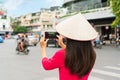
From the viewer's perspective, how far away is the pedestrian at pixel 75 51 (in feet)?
10.7

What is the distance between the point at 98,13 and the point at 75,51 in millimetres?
40890

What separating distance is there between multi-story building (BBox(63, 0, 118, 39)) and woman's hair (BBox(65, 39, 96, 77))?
37.7 metres

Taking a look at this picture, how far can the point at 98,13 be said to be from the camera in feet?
143

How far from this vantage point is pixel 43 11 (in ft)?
369

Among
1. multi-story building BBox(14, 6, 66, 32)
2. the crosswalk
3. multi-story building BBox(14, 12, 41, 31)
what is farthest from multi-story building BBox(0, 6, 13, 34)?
the crosswalk

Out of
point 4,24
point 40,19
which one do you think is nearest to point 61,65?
point 4,24

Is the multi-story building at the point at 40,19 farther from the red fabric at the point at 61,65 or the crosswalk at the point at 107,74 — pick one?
the red fabric at the point at 61,65

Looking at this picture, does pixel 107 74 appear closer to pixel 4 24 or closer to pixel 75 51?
pixel 75 51

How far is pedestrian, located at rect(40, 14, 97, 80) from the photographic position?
3262 millimetres

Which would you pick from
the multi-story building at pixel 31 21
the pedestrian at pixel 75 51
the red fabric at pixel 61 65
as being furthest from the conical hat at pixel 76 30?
the multi-story building at pixel 31 21

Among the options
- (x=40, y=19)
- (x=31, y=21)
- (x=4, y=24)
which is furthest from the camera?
(x=31, y=21)

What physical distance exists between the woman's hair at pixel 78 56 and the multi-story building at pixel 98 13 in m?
37.7

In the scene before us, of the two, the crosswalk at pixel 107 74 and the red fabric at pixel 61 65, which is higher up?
the red fabric at pixel 61 65

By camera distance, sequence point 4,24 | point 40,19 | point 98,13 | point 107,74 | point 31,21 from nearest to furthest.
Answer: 1. point 107,74
2. point 98,13
3. point 4,24
4. point 40,19
5. point 31,21
